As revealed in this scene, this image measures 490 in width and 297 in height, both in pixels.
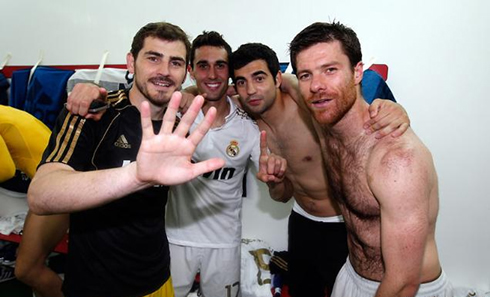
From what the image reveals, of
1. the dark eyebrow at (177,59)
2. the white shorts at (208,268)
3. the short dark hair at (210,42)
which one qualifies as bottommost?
the white shorts at (208,268)

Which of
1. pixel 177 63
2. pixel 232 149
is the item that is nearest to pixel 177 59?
pixel 177 63

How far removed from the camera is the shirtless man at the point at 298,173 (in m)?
1.74

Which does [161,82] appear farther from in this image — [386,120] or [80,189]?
[386,120]

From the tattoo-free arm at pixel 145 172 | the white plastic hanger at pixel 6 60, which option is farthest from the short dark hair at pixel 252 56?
the white plastic hanger at pixel 6 60

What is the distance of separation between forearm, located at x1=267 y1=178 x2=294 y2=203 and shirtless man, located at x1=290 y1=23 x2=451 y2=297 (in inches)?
18.7

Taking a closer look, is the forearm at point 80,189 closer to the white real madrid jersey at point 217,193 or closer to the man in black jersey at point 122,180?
the man in black jersey at point 122,180

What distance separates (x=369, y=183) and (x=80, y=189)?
2.84ft

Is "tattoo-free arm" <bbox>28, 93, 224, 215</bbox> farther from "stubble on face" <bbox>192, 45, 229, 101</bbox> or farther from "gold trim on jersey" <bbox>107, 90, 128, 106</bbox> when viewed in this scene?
"stubble on face" <bbox>192, 45, 229, 101</bbox>

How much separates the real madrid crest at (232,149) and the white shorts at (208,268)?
0.54m

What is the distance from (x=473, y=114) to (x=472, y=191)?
0.44 meters

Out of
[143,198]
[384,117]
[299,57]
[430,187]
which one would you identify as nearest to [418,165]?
[430,187]

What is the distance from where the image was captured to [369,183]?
1057 millimetres

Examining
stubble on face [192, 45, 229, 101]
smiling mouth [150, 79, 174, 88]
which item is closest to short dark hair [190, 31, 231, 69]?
stubble on face [192, 45, 229, 101]

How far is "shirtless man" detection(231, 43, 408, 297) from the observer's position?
5.70 ft
